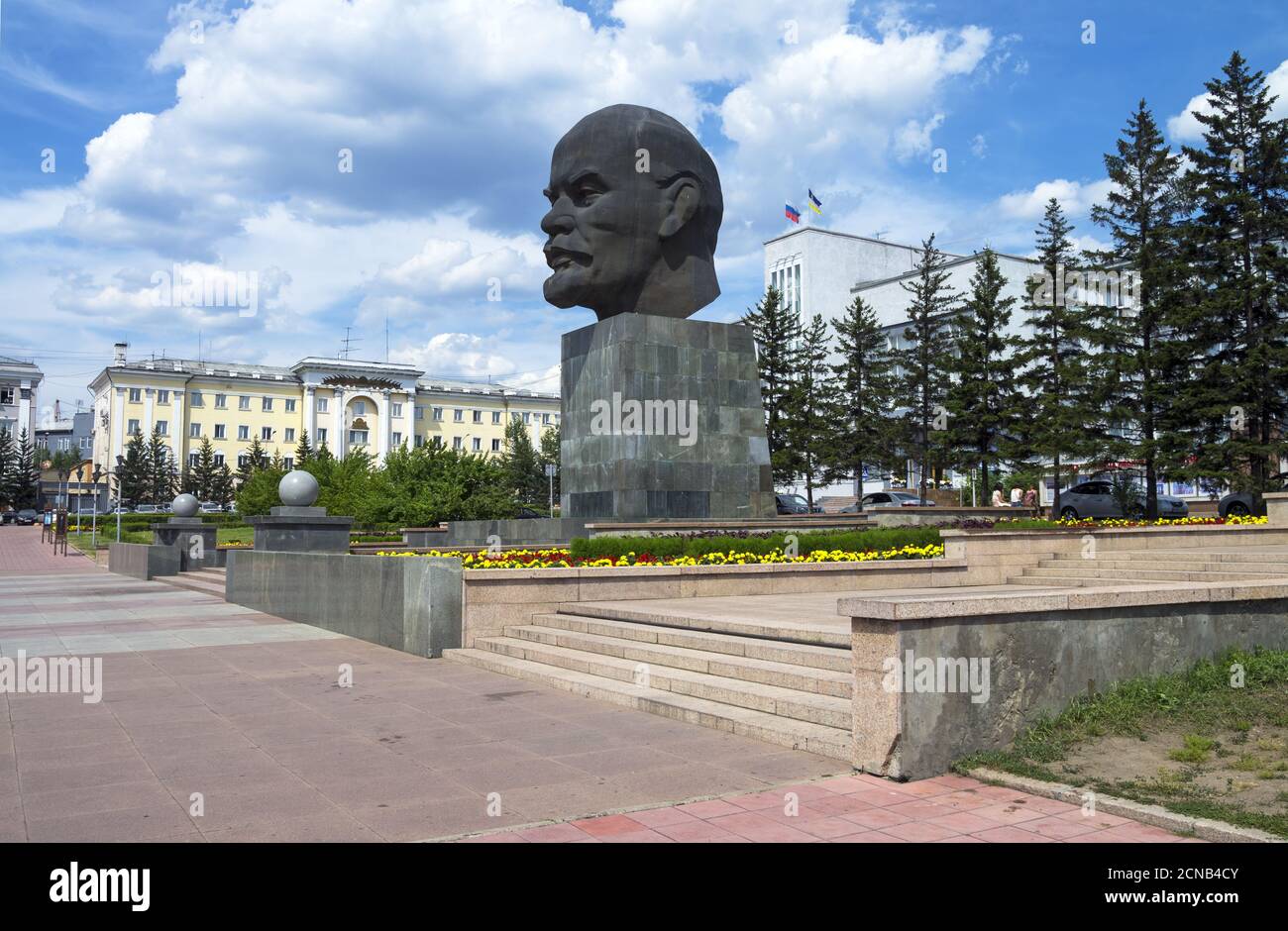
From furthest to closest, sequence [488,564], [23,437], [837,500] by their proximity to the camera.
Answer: [23,437] < [837,500] < [488,564]

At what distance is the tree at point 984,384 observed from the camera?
3672cm

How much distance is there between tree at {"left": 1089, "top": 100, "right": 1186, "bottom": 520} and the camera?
29016 mm

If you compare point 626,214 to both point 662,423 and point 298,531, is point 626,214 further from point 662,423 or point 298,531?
point 298,531

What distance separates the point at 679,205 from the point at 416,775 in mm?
14994

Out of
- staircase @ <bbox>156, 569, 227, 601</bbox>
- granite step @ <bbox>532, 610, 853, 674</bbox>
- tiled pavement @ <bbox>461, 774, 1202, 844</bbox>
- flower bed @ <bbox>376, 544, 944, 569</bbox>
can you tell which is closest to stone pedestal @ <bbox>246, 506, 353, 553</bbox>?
staircase @ <bbox>156, 569, 227, 601</bbox>

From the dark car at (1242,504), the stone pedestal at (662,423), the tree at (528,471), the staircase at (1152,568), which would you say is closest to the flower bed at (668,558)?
the staircase at (1152,568)

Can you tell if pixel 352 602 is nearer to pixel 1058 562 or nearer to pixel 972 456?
pixel 1058 562

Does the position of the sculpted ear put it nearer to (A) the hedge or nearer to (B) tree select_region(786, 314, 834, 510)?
(A) the hedge

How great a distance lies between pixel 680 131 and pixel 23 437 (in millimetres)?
89229

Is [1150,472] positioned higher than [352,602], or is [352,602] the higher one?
[1150,472]

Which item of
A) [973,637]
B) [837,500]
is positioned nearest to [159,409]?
[837,500]

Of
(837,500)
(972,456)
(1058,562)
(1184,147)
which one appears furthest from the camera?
(837,500)

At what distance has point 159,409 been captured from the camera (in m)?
80.7
